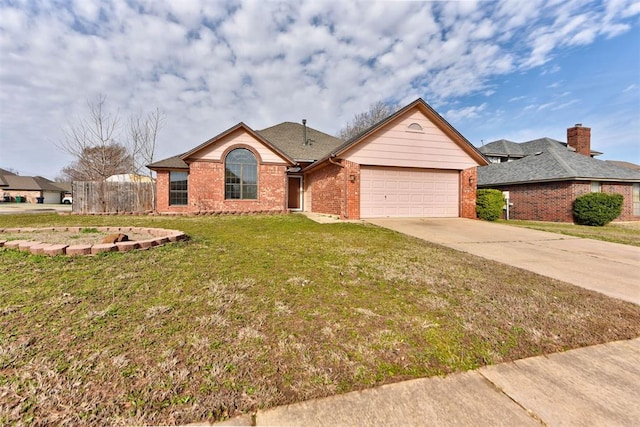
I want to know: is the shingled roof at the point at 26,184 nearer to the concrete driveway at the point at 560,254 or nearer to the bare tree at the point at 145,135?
the bare tree at the point at 145,135

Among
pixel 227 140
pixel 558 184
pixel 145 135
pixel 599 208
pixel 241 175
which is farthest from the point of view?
pixel 145 135

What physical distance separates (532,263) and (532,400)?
4080 millimetres

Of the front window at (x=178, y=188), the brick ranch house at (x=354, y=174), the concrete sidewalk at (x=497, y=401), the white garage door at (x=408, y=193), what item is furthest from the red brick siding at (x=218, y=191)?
the concrete sidewalk at (x=497, y=401)

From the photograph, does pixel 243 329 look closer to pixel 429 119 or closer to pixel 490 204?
pixel 429 119

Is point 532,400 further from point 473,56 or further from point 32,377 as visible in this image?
point 473,56

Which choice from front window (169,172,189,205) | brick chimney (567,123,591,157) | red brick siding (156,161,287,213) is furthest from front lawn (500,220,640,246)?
front window (169,172,189,205)

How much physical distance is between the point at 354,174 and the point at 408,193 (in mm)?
2798

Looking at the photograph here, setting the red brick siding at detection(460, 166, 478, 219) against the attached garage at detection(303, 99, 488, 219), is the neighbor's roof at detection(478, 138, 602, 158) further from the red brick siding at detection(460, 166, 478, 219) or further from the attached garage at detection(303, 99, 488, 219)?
the attached garage at detection(303, 99, 488, 219)

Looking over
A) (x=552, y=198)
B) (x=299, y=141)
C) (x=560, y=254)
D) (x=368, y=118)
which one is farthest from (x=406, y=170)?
(x=368, y=118)

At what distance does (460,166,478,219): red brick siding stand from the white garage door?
0.71ft

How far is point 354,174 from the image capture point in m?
10.8

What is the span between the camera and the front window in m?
14.4

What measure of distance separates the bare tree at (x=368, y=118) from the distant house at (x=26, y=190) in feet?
165

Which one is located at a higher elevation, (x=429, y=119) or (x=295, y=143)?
(x=295, y=143)
